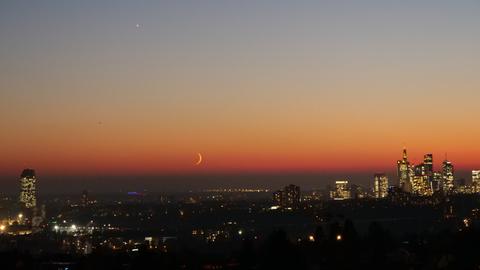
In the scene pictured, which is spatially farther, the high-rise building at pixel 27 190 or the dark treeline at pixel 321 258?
the high-rise building at pixel 27 190

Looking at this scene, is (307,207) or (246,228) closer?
(246,228)

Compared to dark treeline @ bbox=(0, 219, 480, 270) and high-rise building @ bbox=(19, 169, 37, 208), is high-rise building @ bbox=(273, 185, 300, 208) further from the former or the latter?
dark treeline @ bbox=(0, 219, 480, 270)

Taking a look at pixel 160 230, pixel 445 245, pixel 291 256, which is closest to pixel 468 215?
pixel 160 230

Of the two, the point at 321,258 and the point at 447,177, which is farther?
the point at 447,177

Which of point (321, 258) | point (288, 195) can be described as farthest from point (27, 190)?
point (321, 258)

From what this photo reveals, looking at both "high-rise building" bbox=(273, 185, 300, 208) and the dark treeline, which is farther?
"high-rise building" bbox=(273, 185, 300, 208)

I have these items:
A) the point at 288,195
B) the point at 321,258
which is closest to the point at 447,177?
the point at 288,195

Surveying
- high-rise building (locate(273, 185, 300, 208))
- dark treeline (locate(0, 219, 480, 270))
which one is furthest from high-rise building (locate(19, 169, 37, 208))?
dark treeline (locate(0, 219, 480, 270))

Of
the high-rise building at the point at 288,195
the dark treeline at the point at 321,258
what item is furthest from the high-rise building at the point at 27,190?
the dark treeline at the point at 321,258

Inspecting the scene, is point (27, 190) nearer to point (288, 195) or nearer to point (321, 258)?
point (288, 195)

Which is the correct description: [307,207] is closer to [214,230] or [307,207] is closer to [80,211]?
[214,230]

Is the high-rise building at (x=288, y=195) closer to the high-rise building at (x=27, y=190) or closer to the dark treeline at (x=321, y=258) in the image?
the high-rise building at (x=27, y=190)
